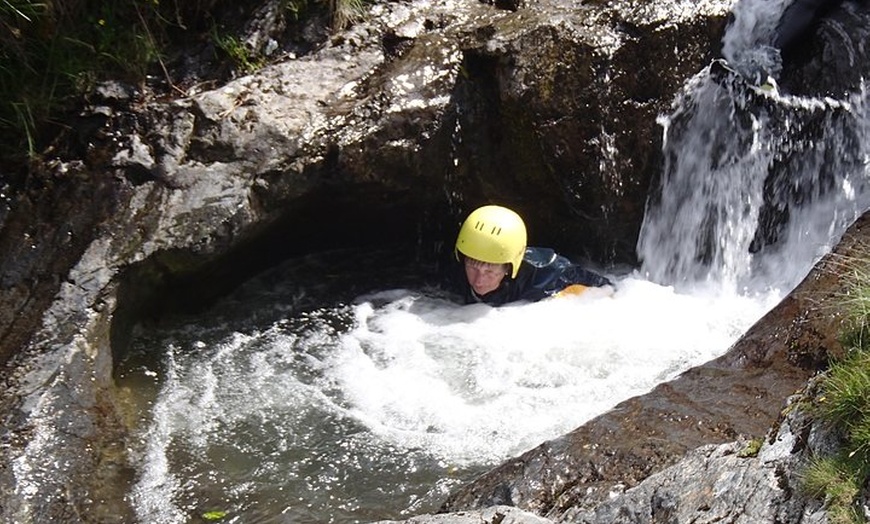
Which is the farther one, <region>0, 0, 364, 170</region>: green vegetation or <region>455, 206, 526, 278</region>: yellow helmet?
<region>455, 206, 526, 278</region>: yellow helmet

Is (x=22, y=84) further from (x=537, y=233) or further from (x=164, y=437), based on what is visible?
(x=537, y=233)

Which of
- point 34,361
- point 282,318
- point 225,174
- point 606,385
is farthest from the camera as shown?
point 282,318

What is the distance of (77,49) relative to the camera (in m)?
6.15

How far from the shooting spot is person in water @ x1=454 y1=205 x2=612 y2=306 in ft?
20.1

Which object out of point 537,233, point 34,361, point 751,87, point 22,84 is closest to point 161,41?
point 22,84

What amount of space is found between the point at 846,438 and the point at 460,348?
11.5ft

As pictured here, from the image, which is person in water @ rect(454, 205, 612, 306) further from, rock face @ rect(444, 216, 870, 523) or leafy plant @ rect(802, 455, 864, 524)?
leafy plant @ rect(802, 455, 864, 524)

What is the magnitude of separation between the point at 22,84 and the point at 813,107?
5593 millimetres

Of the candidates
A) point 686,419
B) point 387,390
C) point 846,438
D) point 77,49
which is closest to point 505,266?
point 387,390

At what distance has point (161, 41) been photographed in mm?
6617

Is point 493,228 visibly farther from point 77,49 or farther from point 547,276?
point 77,49

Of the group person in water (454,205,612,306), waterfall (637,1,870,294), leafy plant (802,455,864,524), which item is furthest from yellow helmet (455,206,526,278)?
leafy plant (802,455,864,524)

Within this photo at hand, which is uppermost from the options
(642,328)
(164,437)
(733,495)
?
(733,495)

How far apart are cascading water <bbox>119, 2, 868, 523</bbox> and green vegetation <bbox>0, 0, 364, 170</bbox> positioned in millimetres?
1589
